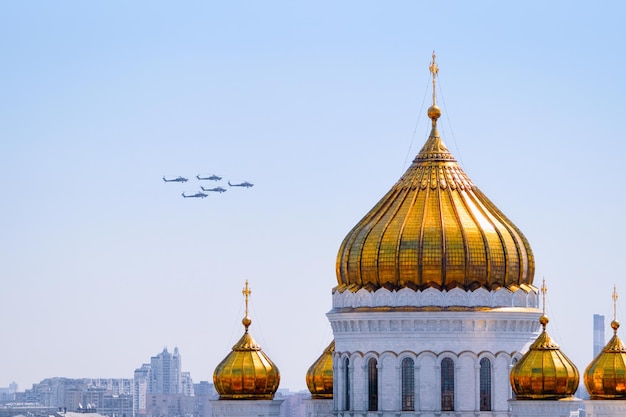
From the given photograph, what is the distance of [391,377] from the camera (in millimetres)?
79812

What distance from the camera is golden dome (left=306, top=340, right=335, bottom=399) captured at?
85.9 metres

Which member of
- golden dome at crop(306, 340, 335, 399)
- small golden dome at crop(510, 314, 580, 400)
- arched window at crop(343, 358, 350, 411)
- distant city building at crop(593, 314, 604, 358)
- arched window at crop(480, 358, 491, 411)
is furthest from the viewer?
distant city building at crop(593, 314, 604, 358)

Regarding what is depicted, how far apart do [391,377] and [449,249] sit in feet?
14.3

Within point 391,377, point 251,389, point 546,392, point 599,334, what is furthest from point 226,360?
point 599,334

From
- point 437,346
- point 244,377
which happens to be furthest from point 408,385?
point 244,377

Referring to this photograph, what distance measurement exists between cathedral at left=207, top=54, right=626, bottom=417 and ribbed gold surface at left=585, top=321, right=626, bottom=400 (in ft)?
0.10

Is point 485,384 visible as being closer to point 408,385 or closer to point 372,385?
point 408,385

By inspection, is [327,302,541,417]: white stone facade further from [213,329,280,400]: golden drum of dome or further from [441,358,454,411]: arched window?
[213,329,280,400]: golden drum of dome

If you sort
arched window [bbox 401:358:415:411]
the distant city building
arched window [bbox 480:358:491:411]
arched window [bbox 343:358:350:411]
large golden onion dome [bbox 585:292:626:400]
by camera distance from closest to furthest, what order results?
1. arched window [bbox 480:358:491:411]
2. arched window [bbox 401:358:415:411]
3. large golden onion dome [bbox 585:292:626:400]
4. arched window [bbox 343:358:350:411]
5. the distant city building

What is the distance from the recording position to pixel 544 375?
7631 centimetres

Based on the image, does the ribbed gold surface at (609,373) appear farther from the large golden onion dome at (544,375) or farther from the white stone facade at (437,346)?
the large golden onion dome at (544,375)

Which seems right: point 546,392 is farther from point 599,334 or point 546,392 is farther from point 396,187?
point 599,334

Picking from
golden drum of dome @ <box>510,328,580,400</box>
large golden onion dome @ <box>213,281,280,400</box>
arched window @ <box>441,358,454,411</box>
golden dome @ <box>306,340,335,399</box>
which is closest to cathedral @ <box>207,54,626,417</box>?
arched window @ <box>441,358,454,411</box>

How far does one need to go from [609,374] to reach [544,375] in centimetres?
460
